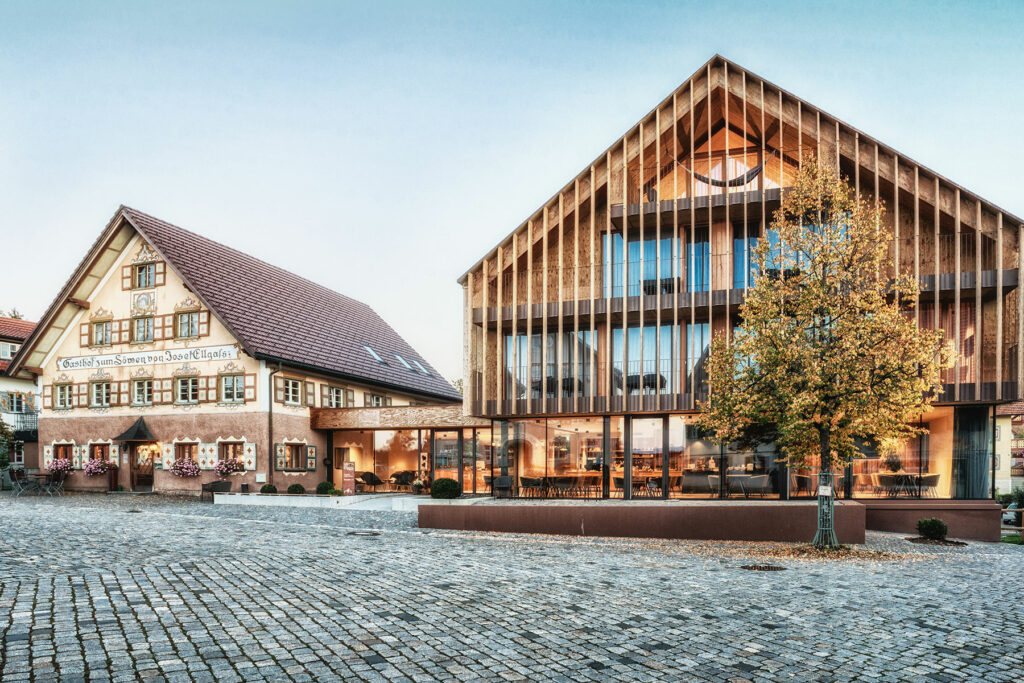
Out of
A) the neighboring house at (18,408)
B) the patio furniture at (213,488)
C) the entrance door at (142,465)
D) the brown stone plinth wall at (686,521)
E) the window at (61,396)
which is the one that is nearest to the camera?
the brown stone plinth wall at (686,521)

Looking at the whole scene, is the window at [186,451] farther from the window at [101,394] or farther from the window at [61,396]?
the window at [61,396]

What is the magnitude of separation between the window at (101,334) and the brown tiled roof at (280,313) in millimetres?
4688

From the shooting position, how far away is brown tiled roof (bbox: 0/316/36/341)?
4448cm

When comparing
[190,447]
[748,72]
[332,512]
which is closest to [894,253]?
[748,72]

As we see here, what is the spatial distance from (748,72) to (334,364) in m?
20.3

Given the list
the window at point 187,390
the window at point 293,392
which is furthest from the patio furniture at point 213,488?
the window at point 187,390

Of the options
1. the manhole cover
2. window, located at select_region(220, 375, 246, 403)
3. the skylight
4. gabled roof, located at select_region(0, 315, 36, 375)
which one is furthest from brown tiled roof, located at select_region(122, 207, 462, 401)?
the manhole cover

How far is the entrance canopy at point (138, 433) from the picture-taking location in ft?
105

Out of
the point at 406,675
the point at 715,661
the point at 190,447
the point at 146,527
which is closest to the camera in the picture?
the point at 406,675

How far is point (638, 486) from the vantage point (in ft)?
80.5

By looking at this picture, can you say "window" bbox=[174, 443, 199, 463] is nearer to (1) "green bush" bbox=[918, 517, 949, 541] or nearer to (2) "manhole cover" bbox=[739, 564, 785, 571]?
(2) "manhole cover" bbox=[739, 564, 785, 571]

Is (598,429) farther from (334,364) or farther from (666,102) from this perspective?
(334,364)

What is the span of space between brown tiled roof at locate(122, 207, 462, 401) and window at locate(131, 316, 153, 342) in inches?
121

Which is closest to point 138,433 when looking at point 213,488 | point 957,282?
point 213,488
